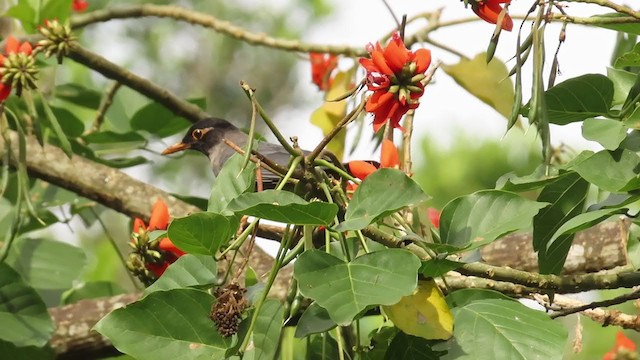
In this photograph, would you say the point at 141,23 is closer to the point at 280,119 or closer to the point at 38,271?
the point at 280,119

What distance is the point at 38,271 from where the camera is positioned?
9.50 ft

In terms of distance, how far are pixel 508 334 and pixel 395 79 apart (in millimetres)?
427

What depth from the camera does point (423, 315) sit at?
1.39 m

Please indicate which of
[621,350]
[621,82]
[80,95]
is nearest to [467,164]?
[80,95]

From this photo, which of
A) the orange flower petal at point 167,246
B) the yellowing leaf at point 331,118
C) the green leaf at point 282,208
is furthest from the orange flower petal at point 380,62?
the yellowing leaf at point 331,118

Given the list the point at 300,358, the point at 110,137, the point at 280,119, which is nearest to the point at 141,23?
the point at 280,119

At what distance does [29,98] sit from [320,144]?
3.23ft

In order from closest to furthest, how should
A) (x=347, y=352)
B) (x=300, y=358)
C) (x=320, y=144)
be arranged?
(x=320, y=144) < (x=347, y=352) < (x=300, y=358)

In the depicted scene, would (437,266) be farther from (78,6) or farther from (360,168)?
(78,6)

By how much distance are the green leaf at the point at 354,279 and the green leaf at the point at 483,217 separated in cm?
12

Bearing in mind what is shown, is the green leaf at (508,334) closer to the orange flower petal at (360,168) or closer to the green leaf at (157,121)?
the orange flower petal at (360,168)

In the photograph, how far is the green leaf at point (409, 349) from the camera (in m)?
1.45

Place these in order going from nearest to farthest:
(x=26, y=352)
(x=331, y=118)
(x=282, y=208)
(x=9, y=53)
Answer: (x=282, y=208) → (x=9, y=53) → (x=26, y=352) → (x=331, y=118)

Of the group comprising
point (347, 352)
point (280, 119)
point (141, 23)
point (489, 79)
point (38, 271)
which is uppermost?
point (141, 23)
